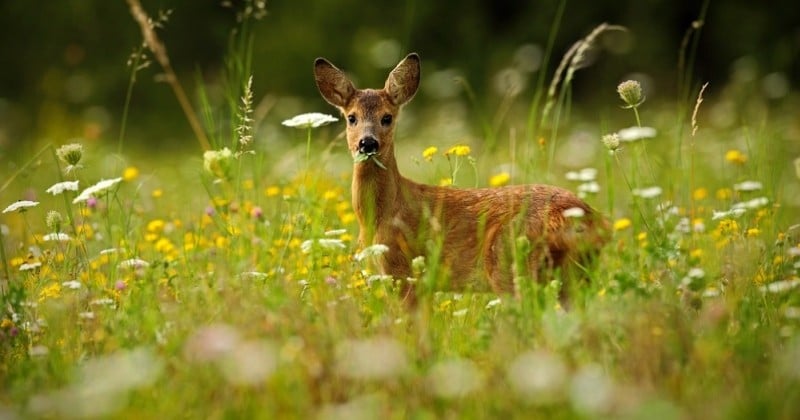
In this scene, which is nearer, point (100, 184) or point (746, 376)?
point (746, 376)

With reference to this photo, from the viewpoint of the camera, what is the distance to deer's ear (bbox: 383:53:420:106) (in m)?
5.75

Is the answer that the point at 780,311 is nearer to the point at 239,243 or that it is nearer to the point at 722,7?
the point at 239,243

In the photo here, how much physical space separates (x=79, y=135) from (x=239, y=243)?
709 cm

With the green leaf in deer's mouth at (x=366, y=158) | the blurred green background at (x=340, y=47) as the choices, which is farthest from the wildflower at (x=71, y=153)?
the blurred green background at (x=340, y=47)

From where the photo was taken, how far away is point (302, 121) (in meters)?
4.80

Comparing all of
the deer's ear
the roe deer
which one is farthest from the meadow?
the deer's ear

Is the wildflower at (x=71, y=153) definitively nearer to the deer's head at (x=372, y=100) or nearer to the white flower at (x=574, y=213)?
the deer's head at (x=372, y=100)

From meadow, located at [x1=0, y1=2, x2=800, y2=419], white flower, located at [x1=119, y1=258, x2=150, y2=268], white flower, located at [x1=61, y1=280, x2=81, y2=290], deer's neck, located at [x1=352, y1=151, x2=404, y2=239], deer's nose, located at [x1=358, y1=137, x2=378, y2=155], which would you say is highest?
deer's nose, located at [x1=358, y1=137, x2=378, y2=155]

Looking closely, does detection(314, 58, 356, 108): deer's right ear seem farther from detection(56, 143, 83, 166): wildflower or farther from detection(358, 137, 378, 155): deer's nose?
detection(56, 143, 83, 166): wildflower

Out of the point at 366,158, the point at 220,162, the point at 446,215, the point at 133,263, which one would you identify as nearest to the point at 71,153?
the point at 133,263

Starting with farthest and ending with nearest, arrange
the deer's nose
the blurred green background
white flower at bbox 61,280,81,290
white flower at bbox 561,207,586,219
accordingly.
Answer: the blurred green background < the deer's nose < white flower at bbox 561,207,586,219 < white flower at bbox 61,280,81,290

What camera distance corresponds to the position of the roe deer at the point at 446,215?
4.81 metres

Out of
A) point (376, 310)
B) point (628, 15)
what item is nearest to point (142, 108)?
point (628, 15)

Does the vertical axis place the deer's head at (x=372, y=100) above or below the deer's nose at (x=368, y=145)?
above
